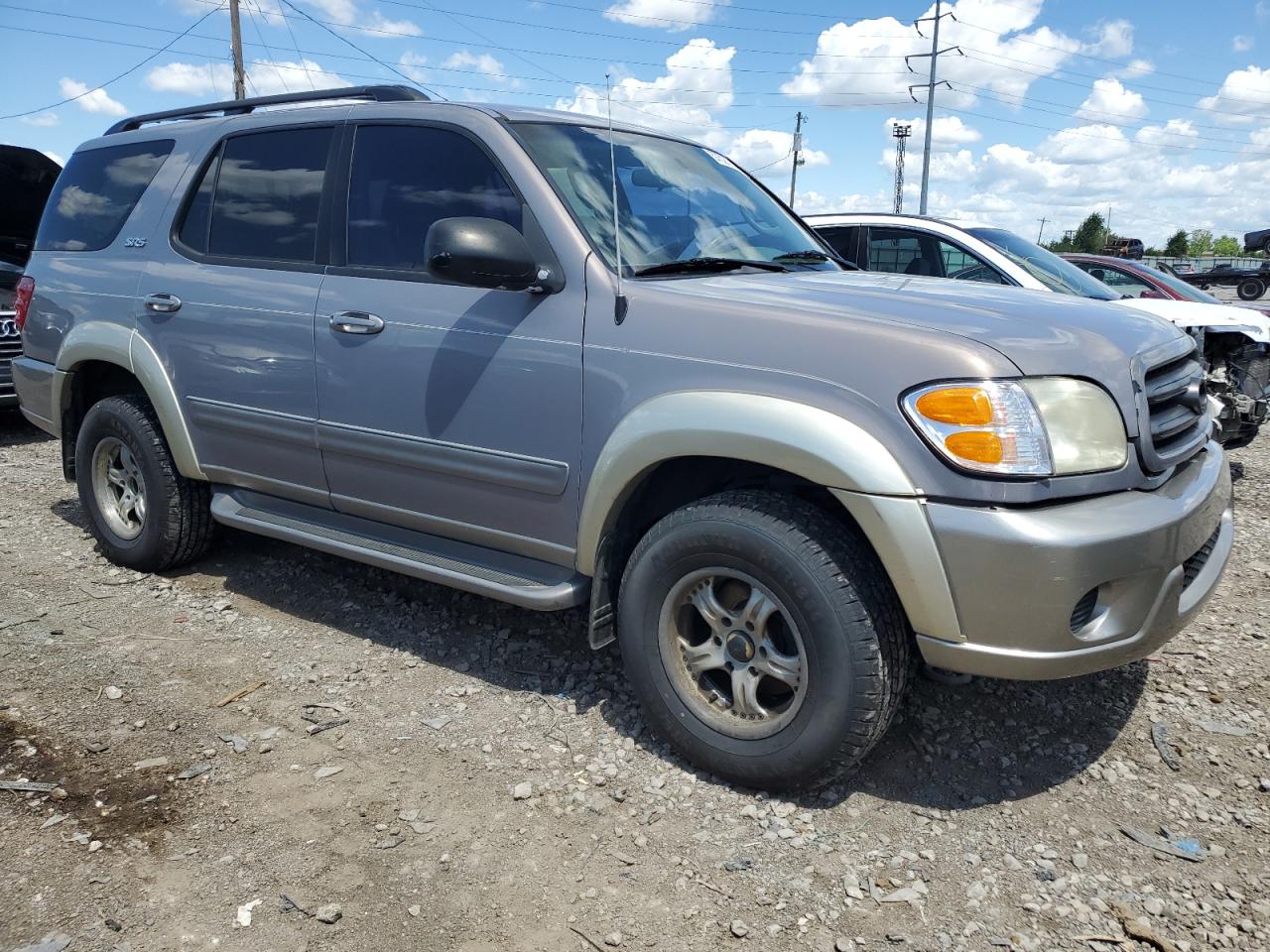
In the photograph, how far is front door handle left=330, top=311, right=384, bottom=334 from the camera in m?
3.39

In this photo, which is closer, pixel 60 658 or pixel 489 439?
pixel 489 439

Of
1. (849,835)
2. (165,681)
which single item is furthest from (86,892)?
(849,835)

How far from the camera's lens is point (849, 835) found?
2.64 metres

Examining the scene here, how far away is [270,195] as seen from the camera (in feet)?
12.7

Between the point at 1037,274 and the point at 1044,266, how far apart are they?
37cm

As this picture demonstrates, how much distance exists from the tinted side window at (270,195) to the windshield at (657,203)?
0.97m

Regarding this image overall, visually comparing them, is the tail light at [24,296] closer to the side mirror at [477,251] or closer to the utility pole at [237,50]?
the side mirror at [477,251]

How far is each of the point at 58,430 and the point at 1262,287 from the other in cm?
3056

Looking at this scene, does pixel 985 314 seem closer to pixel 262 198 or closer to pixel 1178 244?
pixel 262 198

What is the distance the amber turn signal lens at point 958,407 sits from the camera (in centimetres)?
235

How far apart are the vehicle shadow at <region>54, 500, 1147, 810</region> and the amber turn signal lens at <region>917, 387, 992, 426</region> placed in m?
1.16


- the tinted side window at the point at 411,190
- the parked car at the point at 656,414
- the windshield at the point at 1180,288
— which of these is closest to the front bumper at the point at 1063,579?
the parked car at the point at 656,414

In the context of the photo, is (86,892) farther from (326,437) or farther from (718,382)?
(718,382)

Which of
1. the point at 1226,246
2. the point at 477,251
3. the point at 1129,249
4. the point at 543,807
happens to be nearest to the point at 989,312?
the point at 477,251
